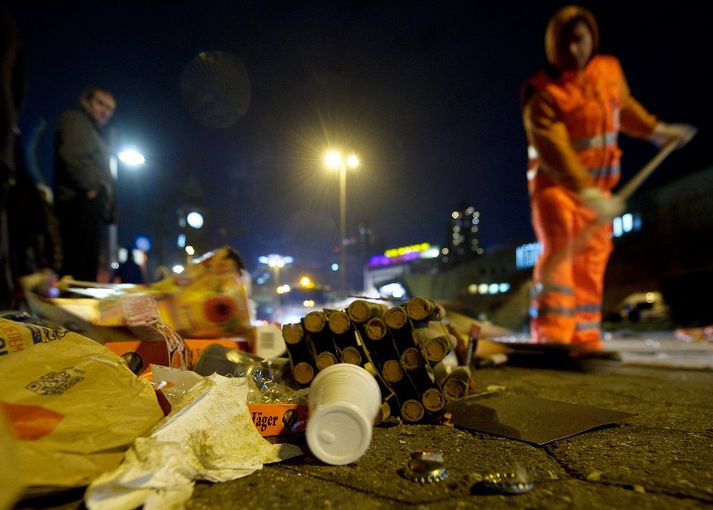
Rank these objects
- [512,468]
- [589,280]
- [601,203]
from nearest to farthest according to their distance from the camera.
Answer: [512,468], [601,203], [589,280]

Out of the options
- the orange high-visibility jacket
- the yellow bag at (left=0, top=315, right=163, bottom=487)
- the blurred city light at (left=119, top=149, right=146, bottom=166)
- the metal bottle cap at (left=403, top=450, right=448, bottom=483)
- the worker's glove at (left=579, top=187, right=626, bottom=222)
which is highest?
the blurred city light at (left=119, top=149, right=146, bottom=166)

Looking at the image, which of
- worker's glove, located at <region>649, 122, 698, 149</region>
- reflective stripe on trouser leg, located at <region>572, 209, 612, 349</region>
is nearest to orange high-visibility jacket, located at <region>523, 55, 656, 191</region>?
reflective stripe on trouser leg, located at <region>572, 209, 612, 349</region>

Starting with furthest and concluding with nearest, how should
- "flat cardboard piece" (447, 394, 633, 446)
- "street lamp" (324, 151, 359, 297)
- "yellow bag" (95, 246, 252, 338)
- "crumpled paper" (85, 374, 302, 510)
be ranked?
"street lamp" (324, 151, 359, 297) → "yellow bag" (95, 246, 252, 338) → "flat cardboard piece" (447, 394, 633, 446) → "crumpled paper" (85, 374, 302, 510)

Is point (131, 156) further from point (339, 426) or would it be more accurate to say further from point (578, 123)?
point (339, 426)

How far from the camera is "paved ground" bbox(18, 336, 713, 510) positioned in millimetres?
1215

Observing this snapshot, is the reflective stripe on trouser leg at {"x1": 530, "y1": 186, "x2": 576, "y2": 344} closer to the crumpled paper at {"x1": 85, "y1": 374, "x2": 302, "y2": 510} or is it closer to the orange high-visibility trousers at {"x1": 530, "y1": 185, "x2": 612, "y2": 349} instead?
the orange high-visibility trousers at {"x1": 530, "y1": 185, "x2": 612, "y2": 349}

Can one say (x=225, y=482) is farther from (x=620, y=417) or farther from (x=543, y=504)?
(x=620, y=417)

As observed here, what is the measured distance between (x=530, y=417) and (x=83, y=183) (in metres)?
4.21

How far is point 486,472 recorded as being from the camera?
1.45 meters

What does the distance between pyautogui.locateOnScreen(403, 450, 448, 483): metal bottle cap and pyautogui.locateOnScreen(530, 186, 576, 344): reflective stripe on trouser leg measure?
3458 millimetres

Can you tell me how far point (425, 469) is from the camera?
1399 mm

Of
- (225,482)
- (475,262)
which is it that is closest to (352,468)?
(225,482)

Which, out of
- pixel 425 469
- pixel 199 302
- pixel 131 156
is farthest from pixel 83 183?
pixel 425 469

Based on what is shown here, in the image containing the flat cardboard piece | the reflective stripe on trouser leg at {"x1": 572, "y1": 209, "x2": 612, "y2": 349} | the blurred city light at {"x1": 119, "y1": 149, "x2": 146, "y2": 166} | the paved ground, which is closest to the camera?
the paved ground
